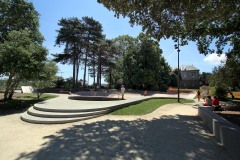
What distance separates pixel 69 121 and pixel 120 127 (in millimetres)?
2837

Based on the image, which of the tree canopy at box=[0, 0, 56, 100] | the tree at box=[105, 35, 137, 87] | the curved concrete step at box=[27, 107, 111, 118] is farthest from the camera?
the tree at box=[105, 35, 137, 87]

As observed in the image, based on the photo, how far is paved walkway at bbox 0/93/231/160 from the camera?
546 cm

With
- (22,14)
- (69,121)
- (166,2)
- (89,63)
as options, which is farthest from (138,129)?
(89,63)

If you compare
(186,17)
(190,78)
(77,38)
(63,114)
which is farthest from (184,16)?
(190,78)

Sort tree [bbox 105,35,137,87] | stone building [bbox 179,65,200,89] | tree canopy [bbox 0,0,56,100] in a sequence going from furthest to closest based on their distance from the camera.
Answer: stone building [bbox 179,65,200,89], tree [bbox 105,35,137,87], tree canopy [bbox 0,0,56,100]

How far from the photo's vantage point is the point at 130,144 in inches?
251

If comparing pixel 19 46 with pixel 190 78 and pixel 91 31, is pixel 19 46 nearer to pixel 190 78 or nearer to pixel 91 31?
pixel 91 31

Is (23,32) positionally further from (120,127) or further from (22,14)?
(120,127)

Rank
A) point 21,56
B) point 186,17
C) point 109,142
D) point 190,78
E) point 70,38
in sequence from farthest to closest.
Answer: point 190,78 < point 70,38 < point 21,56 < point 186,17 < point 109,142

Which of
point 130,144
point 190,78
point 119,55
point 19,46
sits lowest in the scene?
point 130,144

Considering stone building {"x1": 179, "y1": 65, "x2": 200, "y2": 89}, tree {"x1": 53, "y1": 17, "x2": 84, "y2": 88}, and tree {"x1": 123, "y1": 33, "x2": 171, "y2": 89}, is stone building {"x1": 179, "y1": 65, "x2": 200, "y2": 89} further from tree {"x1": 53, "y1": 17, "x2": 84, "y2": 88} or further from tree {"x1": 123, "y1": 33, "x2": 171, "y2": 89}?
tree {"x1": 53, "y1": 17, "x2": 84, "y2": 88}

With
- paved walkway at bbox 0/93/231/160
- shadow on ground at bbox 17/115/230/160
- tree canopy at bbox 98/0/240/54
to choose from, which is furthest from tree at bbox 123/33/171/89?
shadow on ground at bbox 17/115/230/160

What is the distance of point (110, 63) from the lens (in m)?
41.5

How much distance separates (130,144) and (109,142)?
28.4 inches
